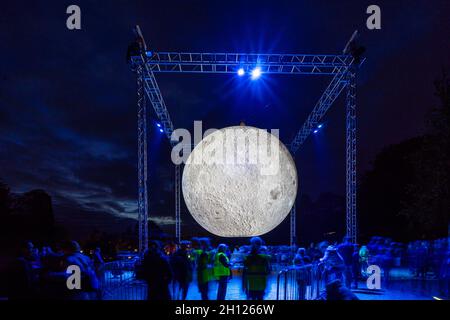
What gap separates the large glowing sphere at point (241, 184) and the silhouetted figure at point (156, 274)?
26.1 ft

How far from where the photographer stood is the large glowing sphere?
564 inches

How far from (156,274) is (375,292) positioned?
5.40 metres

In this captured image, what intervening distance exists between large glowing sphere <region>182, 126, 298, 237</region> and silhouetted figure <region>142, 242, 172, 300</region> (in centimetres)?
797

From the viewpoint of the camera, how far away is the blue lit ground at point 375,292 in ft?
22.8

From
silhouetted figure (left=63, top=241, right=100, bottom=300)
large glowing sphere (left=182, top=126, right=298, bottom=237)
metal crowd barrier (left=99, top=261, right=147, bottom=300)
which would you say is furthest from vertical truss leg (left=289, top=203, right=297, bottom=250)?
silhouetted figure (left=63, top=241, right=100, bottom=300)

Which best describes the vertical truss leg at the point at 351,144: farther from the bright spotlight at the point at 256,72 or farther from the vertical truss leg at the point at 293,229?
the vertical truss leg at the point at 293,229

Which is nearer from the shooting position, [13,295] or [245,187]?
[13,295]

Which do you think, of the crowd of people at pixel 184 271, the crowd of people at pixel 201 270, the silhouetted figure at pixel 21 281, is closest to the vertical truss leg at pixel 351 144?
the crowd of people at pixel 184 271

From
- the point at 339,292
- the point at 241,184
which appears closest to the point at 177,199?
the point at 241,184

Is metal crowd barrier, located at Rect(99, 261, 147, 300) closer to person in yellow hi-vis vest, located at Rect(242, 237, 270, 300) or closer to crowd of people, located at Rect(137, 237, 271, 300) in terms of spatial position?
crowd of people, located at Rect(137, 237, 271, 300)
